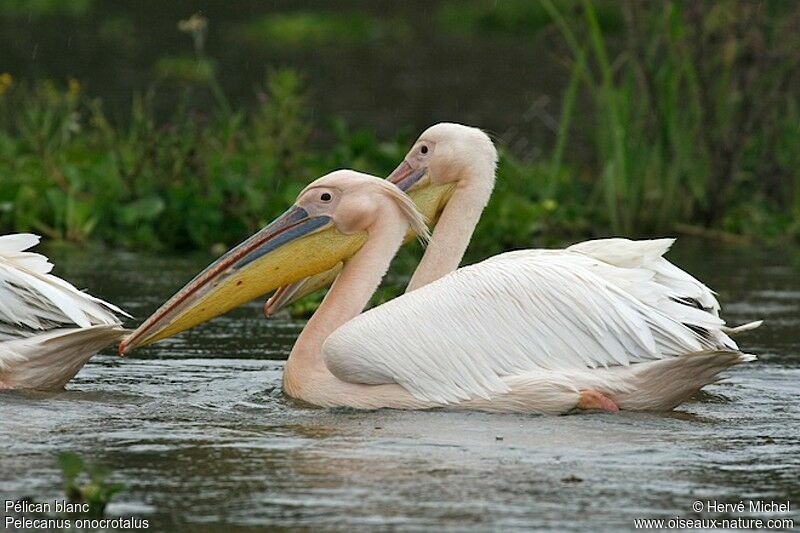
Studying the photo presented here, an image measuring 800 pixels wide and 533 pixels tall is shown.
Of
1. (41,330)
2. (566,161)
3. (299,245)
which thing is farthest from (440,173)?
(566,161)

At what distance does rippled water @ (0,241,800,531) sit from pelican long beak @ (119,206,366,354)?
0.25 m

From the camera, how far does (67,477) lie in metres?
4.29

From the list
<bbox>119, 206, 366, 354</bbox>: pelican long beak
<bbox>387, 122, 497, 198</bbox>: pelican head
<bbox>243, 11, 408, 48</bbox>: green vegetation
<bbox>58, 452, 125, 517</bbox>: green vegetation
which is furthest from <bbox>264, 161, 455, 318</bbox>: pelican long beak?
<bbox>243, 11, 408, 48</bbox>: green vegetation

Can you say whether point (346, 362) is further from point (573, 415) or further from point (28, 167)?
point (28, 167)

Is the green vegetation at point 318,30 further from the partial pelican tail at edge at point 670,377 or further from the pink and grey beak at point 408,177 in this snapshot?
the partial pelican tail at edge at point 670,377

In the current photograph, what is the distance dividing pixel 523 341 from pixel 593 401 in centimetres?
30

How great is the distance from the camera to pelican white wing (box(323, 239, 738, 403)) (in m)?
5.62

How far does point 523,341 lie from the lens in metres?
5.68

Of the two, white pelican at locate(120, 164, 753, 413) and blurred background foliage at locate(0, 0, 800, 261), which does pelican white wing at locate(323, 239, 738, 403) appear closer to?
white pelican at locate(120, 164, 753, 413)

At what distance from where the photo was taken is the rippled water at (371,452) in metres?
4.30

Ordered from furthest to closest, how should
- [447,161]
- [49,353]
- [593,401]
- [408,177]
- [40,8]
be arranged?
1. [40,8]
2. [408,177]
3. [447,161]
4. [49,353]
5. [593,401]

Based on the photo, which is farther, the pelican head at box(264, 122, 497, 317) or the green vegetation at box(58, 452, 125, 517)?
the pelican head at box(264, 122, 497, 317)

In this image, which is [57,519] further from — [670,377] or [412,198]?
[412,198]

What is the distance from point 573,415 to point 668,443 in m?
0.48
